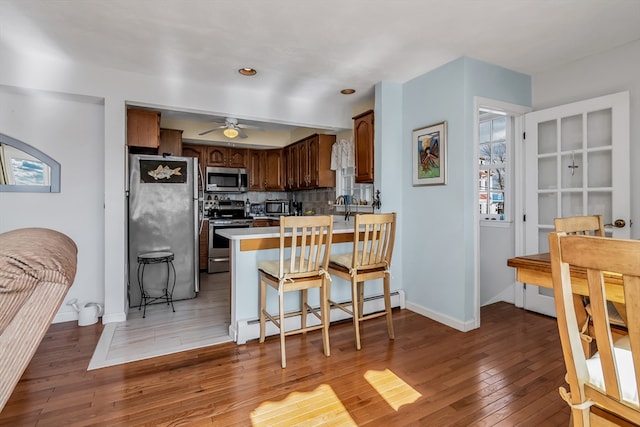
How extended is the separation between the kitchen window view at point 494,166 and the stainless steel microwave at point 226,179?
156 inches

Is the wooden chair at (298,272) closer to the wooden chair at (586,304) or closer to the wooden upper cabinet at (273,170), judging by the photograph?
the wooden chair at (586,304)

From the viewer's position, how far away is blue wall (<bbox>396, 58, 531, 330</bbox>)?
3000mm

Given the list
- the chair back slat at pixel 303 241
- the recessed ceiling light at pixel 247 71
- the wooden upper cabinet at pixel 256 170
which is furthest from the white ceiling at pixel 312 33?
the wooden upper cabinet at pixel 256 170

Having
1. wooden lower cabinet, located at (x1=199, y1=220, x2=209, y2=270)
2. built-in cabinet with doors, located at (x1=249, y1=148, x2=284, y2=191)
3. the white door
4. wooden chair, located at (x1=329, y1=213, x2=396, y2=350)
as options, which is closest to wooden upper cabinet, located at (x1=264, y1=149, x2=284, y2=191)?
built-in cabinet with doors, located at (x1=249, y1=148, x2=284, y2=191)

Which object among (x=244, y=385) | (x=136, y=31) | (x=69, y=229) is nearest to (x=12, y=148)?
(x=69, y=229)

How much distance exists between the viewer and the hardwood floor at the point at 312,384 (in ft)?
5.80

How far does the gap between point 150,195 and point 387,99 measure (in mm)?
2887

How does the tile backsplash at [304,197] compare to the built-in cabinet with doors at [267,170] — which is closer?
the tile backsplash at [304,197]

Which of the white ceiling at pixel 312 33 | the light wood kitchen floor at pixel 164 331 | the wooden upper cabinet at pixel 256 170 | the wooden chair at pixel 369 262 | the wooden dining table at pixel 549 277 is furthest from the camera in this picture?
the wooden upper cabinet at pixel 256 170

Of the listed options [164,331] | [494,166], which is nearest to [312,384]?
[164,331]

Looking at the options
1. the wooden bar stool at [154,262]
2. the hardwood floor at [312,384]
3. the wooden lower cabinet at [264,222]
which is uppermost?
the wooden lower cabinet at [264,222]

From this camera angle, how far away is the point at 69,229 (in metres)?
3.30

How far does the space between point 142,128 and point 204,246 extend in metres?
2.40

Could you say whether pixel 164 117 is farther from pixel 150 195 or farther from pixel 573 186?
pixel 573 186
